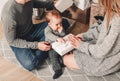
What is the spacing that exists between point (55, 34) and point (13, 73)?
1.57 feet

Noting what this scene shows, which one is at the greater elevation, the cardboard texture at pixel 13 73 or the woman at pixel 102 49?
the woman at pixel 102 49

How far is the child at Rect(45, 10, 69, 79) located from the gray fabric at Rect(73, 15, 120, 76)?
0.16 m

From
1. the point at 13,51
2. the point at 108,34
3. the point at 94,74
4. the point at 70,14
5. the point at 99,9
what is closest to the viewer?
the point at 108,34

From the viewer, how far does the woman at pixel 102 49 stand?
1.42 m

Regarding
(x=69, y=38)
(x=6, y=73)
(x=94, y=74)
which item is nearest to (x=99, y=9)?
(x=69, y=38)

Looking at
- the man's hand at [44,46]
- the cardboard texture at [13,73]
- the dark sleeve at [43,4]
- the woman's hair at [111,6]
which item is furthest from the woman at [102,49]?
the dark sleeve at [43,4]

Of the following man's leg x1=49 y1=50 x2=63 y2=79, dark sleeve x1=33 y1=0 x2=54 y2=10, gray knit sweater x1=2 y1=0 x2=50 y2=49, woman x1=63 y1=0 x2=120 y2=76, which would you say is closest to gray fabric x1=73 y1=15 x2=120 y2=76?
woman x1=63 y1=0 x2=120 y2=76

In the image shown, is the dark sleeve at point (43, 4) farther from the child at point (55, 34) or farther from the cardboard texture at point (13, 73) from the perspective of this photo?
the cardboard texture at point (13, 73)

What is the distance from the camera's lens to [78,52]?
1770 millimetres

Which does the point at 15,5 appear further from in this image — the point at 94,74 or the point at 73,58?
the point at 94,74

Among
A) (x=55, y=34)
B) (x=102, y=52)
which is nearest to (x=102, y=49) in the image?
(x=102, y=52)

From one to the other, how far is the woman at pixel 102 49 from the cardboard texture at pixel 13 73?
1.03 feet

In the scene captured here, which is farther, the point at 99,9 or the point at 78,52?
the point at 99,9

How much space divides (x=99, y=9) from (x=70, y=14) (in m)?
0.40
